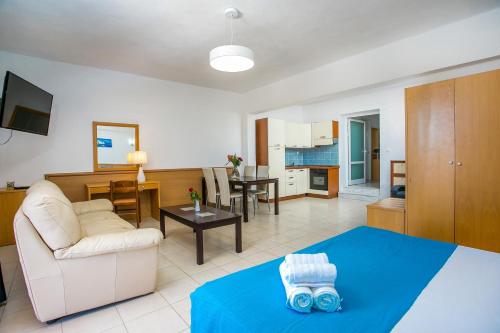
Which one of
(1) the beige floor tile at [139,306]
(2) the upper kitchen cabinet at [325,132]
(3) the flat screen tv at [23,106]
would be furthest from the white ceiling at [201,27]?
(2) the upper kitchen cabinet at [325,132]

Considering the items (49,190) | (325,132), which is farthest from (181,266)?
(325,132)

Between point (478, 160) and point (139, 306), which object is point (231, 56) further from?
point (478, 160)

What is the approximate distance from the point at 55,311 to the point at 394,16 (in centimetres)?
415

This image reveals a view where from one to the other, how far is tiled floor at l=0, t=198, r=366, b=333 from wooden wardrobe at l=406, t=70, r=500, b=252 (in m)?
1.38

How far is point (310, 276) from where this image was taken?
1.12m

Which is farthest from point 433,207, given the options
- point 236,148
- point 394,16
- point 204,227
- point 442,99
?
point 236,148

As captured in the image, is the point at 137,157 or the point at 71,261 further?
the point at 137,157

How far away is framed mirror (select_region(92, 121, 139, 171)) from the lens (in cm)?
452

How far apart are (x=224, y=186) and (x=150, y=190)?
4.98ft

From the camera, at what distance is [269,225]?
4383 mm

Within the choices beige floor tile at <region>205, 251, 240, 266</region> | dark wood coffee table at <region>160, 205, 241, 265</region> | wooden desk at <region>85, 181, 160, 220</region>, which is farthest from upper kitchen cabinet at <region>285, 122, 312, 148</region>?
beige floor tile at <region>205, 251, 240, 266</region>

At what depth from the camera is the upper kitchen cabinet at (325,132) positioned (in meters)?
6.96

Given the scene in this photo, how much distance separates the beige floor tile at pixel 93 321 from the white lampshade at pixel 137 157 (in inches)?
116

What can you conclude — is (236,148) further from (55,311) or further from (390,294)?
(390,294)
